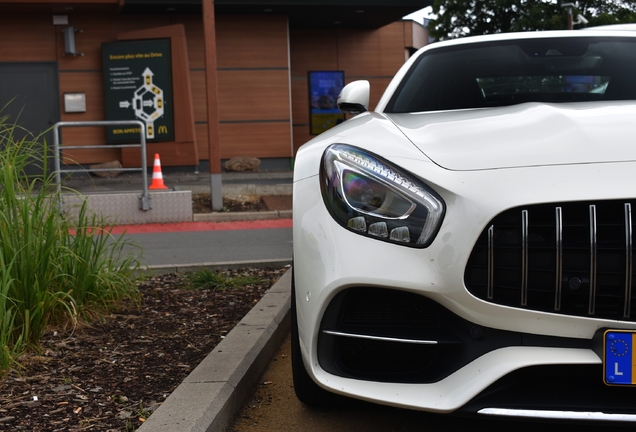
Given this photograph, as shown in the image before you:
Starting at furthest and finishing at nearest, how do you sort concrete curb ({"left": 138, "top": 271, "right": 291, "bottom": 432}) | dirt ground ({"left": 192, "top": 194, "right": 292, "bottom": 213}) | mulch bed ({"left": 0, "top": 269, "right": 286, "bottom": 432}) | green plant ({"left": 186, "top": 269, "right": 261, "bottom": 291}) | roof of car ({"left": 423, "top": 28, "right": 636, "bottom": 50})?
dirt ground ({"left": 192, "top": 194, "right": 292, "bottom": 213}) → green plant ({"left": 186, "top": 269, "right": 261, "bottom": 291}) → roof of car ({"left": 423, "top": 28, "right": 636, "bottom": 50}) → mulch bed ({"left": 0, "top": 269, "right": 286, "bottom": 432}) → concrete curb ({"left": 138, "top": 271, "right": 291, "bottom": 432})

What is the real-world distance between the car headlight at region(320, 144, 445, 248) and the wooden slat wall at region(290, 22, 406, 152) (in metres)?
16.8

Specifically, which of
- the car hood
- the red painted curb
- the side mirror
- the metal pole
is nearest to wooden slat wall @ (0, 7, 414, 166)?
the metal pole

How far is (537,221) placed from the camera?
215 cm

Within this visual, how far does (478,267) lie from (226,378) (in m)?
1.23

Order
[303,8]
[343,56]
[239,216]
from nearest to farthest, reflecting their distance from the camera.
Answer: [239,216]
[303,8]
[343,56]

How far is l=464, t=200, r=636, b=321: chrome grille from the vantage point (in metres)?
2.11

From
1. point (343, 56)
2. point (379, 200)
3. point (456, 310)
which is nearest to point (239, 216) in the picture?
point (379, 200)

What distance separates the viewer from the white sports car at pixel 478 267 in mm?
2131

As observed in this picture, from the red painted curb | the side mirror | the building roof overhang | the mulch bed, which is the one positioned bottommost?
the red painted curb

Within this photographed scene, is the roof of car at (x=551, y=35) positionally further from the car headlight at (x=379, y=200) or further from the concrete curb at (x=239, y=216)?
the concrete curb at (x=239, y=216)

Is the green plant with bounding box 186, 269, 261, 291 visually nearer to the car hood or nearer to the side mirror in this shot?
the side mirror

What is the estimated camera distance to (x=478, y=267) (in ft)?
7.16

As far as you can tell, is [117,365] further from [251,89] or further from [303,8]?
[251,89]

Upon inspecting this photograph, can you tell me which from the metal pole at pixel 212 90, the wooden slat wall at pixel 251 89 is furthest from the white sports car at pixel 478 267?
the wooden slat wall at pixel 251 89
